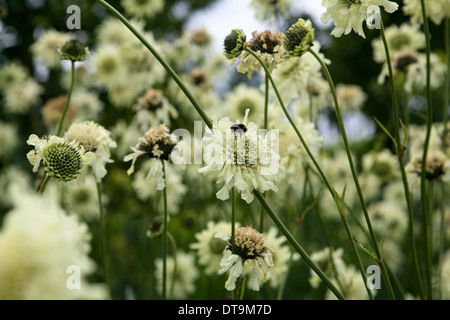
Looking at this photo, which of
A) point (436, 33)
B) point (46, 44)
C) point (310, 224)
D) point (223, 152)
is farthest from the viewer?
point (436, 33)

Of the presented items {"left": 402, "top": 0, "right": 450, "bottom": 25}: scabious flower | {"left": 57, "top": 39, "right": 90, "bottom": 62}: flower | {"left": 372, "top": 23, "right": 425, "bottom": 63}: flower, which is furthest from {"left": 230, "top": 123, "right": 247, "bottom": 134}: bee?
{"left": 372, "top": 23, "right": 425, "bottom": 63}: flower

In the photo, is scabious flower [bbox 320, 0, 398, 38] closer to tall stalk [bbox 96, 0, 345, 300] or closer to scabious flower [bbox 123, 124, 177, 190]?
tall stalk [bbox 96, 0, 345, 300]

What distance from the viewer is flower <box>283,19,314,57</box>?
0.97m

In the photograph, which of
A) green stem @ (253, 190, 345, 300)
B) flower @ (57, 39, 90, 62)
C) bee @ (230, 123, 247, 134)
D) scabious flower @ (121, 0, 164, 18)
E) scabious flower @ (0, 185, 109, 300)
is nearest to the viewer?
scabious flower @ (0, 185, 109, 300)

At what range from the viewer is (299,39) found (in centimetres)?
99

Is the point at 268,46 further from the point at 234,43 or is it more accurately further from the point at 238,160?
the point at 238,160

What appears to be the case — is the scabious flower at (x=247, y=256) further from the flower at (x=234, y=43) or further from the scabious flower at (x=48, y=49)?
the scabious flower at (x=48, y=49)

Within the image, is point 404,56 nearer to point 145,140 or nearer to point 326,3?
point 326,3

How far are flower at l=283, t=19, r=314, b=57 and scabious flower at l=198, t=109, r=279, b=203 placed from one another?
21 centimetres

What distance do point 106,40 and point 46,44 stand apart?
693 millimetres

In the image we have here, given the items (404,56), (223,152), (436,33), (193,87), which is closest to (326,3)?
(223,152)

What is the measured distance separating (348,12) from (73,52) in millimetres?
826

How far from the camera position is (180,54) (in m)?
3.05

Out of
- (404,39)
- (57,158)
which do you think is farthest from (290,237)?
(404,39)
